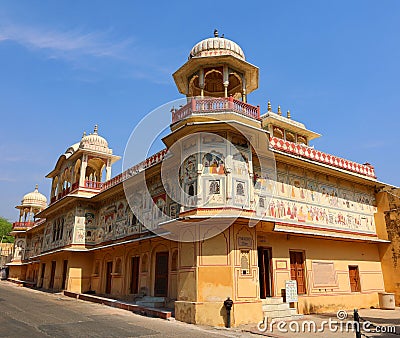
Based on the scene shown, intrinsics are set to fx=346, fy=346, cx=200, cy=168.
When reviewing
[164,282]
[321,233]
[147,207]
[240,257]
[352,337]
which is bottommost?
[352,337]

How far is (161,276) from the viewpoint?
15.1 meters

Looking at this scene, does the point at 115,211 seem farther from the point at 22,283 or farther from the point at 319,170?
the point at 22,283

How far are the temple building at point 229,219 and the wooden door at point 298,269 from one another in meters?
0.04

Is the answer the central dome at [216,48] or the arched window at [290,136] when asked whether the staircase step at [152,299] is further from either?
the arched window at [290,136]

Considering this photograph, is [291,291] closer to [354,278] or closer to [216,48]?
[354,278]

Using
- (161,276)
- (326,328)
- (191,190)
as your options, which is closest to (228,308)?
(326,328)

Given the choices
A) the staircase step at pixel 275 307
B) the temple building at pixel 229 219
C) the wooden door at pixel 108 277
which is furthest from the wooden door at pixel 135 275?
the staircase step at pixel 275 307

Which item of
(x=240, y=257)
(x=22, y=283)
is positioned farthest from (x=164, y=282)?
(x=22, y=283)

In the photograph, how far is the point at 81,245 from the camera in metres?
21.1

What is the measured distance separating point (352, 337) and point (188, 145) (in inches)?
319

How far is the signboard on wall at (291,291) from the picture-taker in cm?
1316

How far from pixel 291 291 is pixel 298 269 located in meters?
1.75

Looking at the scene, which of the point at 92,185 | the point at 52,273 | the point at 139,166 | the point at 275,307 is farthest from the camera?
the point at 52,273
